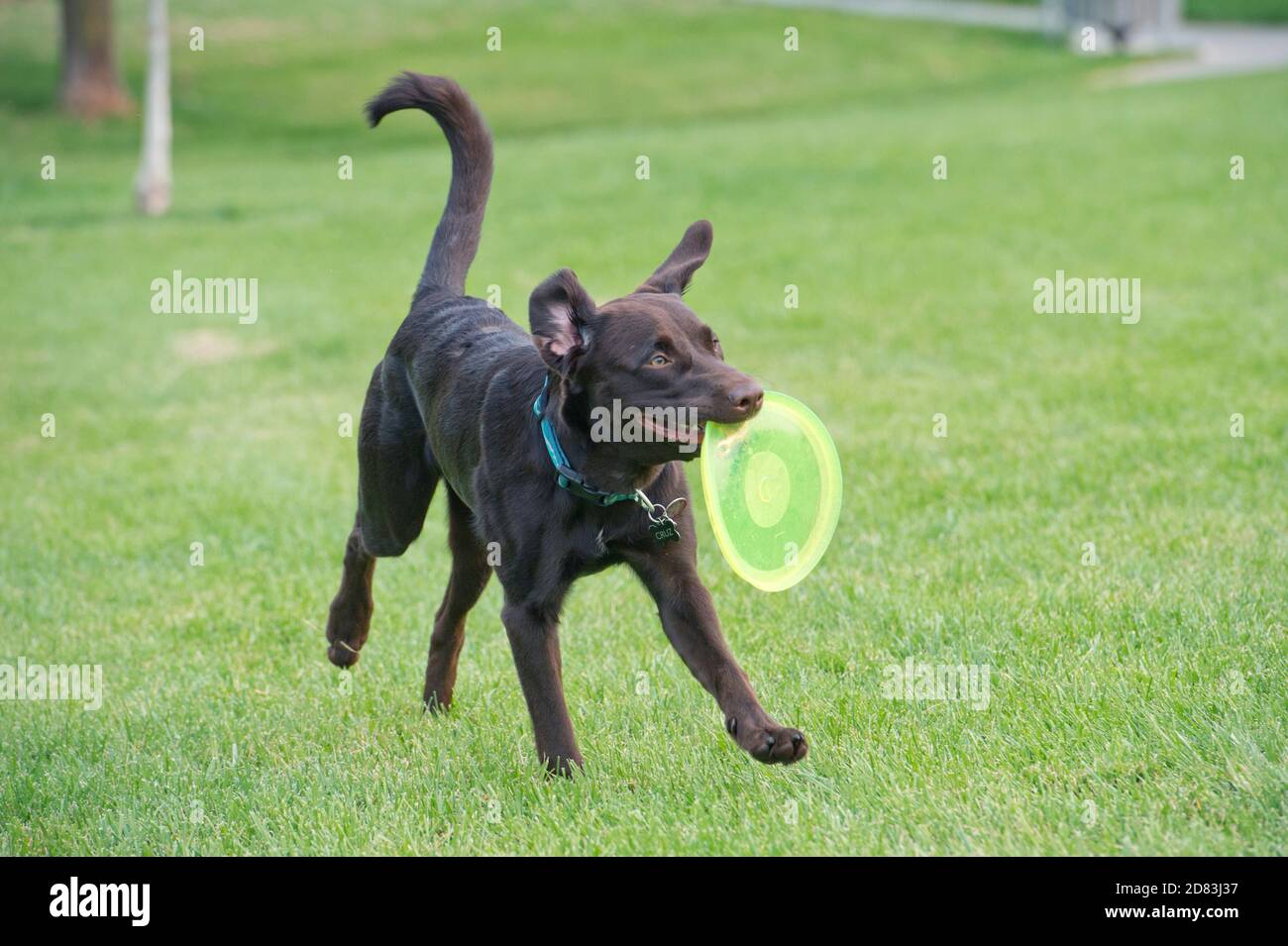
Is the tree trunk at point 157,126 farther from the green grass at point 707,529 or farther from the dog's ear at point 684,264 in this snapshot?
the dog's ear at point 684,264

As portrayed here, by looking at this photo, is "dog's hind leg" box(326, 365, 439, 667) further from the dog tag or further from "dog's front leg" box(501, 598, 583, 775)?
the dog tag

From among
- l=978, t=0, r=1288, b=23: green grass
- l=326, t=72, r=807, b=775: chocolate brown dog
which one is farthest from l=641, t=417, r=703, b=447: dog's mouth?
l=978, t=0, r=1288, b=23: green grass

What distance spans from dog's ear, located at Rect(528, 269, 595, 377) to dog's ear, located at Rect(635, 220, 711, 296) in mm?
347

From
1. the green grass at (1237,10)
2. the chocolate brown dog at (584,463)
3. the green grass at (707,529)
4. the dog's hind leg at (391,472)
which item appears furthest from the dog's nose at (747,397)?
the green grass at (1237,10)

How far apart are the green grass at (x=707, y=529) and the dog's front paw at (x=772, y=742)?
183 mm

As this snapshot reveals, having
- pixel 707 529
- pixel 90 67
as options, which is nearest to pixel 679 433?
pixel 707 529

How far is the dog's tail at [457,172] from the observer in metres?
5.58

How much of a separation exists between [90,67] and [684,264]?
26516 millimetres

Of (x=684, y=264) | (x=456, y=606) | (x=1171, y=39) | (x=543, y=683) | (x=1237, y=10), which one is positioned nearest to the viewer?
(x=543, y=683)

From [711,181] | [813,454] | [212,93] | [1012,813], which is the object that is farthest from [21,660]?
[212,93]

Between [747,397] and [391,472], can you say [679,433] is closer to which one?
[747,397]

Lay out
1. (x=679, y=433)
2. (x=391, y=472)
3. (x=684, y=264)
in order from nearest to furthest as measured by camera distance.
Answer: (x=679, y=433)
(x=684, y=264)
(x=391, y=472)

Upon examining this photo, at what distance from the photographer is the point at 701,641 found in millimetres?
4320

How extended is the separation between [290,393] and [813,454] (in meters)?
7.95
